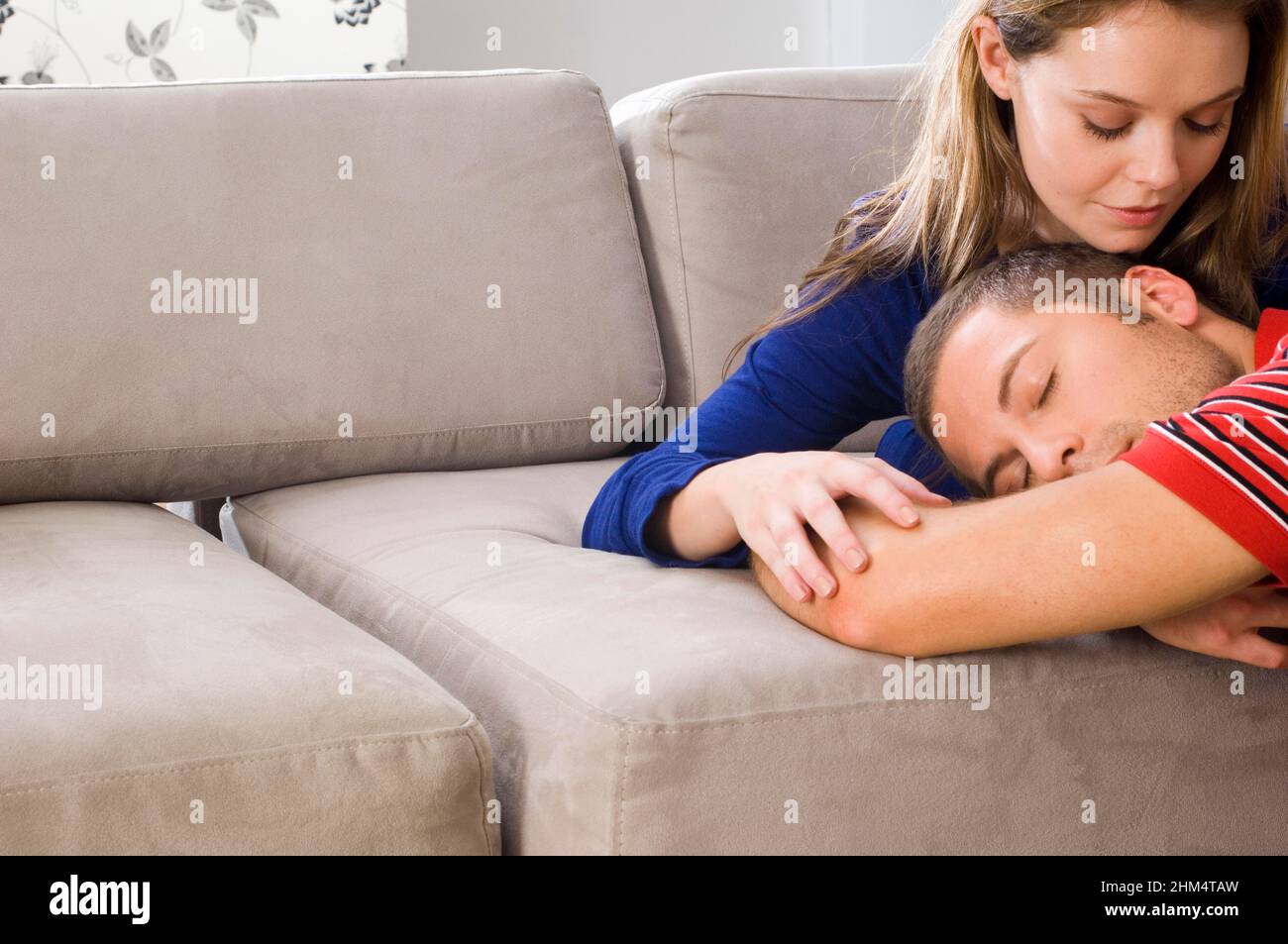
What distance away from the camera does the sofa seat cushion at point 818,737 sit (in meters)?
0.91

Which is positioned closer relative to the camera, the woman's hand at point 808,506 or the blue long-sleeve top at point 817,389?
the woman's hand at point 808,506

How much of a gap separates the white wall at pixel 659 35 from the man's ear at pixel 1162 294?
8.03 feet

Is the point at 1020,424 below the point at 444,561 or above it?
above

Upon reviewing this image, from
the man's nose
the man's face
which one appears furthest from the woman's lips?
the man's nose

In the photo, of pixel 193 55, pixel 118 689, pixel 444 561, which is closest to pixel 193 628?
pixel 118 689

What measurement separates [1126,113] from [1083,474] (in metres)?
0.40

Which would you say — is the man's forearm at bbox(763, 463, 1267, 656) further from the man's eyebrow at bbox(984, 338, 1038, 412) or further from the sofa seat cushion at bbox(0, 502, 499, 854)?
the sofa seat cushion at bbox(0, 502, 499, 854)

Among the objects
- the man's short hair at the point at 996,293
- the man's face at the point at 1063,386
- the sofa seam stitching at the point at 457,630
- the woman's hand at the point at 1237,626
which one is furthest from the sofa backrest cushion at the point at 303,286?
the woman's hand at the point at 1237,626

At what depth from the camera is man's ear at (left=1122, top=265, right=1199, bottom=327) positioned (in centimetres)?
110

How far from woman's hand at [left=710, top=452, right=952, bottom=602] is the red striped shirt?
18cm

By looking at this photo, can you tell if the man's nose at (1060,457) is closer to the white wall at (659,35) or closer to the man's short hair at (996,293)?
the man's short hair at (996,293)

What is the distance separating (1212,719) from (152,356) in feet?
3.73
